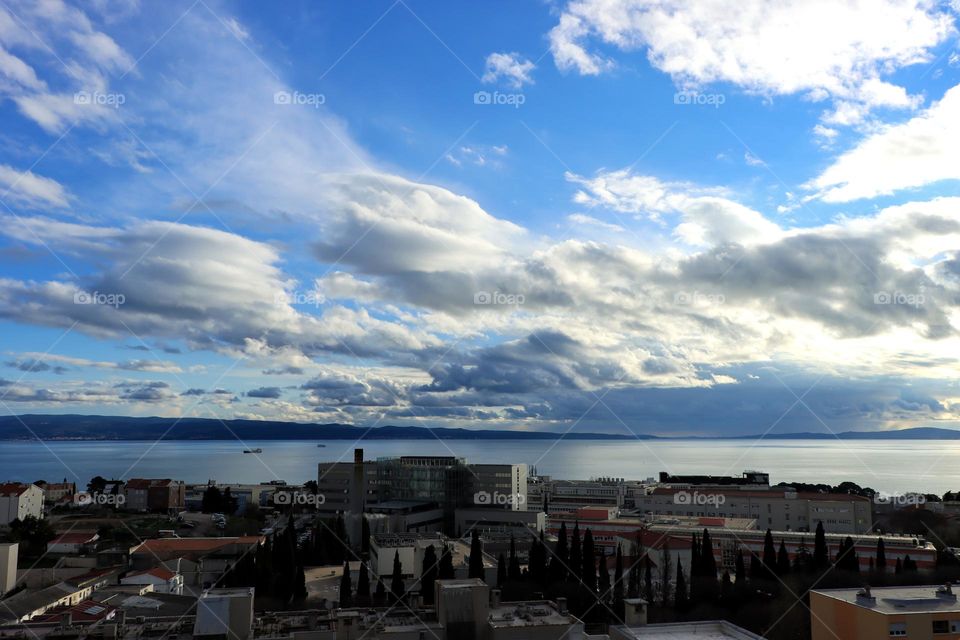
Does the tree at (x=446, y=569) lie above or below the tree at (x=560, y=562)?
above

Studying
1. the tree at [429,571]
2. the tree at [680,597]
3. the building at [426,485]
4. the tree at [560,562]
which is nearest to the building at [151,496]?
the building at [426,485]

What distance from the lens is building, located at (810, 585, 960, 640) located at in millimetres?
10539

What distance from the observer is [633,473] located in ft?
352

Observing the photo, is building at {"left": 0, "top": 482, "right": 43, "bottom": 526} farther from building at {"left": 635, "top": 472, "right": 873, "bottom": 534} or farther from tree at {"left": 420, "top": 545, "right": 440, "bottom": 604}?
building at {"left": 635, "top": 472, "right": 873, "bottom": 534}

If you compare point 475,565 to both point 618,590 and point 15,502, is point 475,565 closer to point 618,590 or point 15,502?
point 618,590

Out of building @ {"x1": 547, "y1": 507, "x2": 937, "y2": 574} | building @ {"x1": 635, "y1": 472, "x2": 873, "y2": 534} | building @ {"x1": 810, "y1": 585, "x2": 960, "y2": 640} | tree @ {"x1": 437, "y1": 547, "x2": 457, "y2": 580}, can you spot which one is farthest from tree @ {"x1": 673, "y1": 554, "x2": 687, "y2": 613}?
building @ {"x1": 635, "y1": 472, "x2": 873, "y2": 534}

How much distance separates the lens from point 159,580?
65.4 feet

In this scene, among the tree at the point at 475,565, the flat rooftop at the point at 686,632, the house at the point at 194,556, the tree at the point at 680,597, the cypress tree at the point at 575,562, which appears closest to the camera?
the flat rooftop at the point at 686,632

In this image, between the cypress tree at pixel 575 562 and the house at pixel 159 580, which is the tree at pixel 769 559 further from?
the house at pixel 159 580

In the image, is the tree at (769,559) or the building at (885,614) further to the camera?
the tree at (769,559)

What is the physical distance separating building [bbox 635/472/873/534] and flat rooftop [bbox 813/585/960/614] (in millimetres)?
24930

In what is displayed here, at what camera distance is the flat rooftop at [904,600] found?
432 inches

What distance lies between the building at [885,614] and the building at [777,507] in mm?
25272

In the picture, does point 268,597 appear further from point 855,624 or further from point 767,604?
point 855,624
